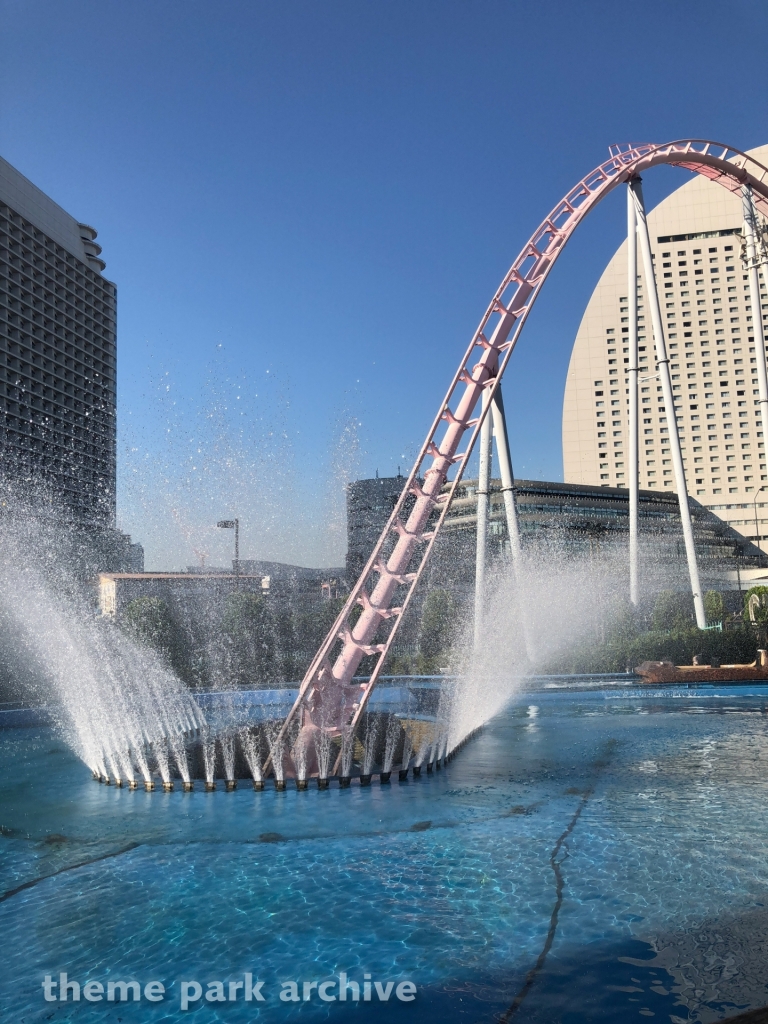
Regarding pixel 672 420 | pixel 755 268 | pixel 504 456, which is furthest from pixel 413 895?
pixel 755 268

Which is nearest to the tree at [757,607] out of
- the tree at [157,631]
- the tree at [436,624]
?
the tree at [436,624]

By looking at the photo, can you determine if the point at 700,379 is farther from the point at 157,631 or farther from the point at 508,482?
the point at 157,631

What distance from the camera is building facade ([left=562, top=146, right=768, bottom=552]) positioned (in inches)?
3081

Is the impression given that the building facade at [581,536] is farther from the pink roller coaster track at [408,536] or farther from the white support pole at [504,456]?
the pink roller coaster track at [408,536]

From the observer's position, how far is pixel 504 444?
78.9ft

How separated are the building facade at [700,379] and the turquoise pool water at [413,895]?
7153 centimetres

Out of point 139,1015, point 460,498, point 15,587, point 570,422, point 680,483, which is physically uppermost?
point 570,422

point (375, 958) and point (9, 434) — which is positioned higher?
point (9, 434)

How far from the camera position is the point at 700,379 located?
3177 inches

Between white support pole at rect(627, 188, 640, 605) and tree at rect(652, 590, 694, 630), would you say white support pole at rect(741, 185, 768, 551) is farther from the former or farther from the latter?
tree at rect(652, 590, 694, 630)

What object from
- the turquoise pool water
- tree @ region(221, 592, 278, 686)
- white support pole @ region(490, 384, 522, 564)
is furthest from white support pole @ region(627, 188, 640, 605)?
the turquoise pool water

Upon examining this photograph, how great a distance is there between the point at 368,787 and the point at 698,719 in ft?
30.2

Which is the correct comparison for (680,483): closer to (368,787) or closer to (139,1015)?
(368,787)

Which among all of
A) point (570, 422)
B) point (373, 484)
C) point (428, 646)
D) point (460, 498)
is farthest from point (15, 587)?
point (570, 422)
